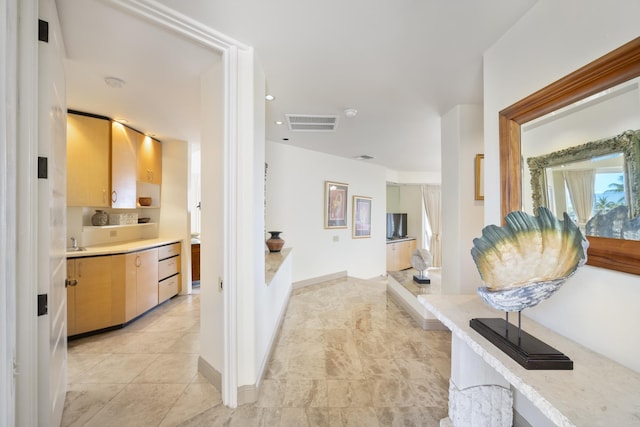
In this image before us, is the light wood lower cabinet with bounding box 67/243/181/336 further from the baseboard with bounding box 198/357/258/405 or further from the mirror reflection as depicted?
the mirror reflection

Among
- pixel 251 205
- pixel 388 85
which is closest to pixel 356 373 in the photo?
pixel 251 205

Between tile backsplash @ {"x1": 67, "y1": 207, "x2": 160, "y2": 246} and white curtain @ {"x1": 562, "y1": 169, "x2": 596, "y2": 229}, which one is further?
tile backsplash @ {"x1": 67, "y1": 207, "x2": 160, "y2": 246}

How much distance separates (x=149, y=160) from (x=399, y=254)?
583 cm

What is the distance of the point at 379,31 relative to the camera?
1481 mm

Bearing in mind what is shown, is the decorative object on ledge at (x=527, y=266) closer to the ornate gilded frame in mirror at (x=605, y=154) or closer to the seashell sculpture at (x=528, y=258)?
the seashell sculpture at (x=528, y=258)

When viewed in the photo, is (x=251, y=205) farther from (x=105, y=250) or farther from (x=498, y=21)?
(x=105, y=250)

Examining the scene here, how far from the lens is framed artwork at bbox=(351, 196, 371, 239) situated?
5.22m

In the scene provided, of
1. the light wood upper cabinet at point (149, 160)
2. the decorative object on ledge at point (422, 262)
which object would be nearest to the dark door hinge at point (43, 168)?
the light wood upper cabinet at point (149, 160)

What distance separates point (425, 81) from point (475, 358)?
1917 millimetres

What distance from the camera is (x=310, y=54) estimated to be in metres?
1.71

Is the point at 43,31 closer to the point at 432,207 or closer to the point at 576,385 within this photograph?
the point at 576,385

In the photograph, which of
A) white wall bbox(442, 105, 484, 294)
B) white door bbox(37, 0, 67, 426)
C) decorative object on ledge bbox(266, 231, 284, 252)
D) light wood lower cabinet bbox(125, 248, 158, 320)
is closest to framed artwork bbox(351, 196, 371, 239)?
decorative object on ledge bbox(266, 231, 284, 252)

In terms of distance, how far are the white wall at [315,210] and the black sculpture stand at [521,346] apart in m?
3.34

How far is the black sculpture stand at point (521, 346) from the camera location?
849 mm
